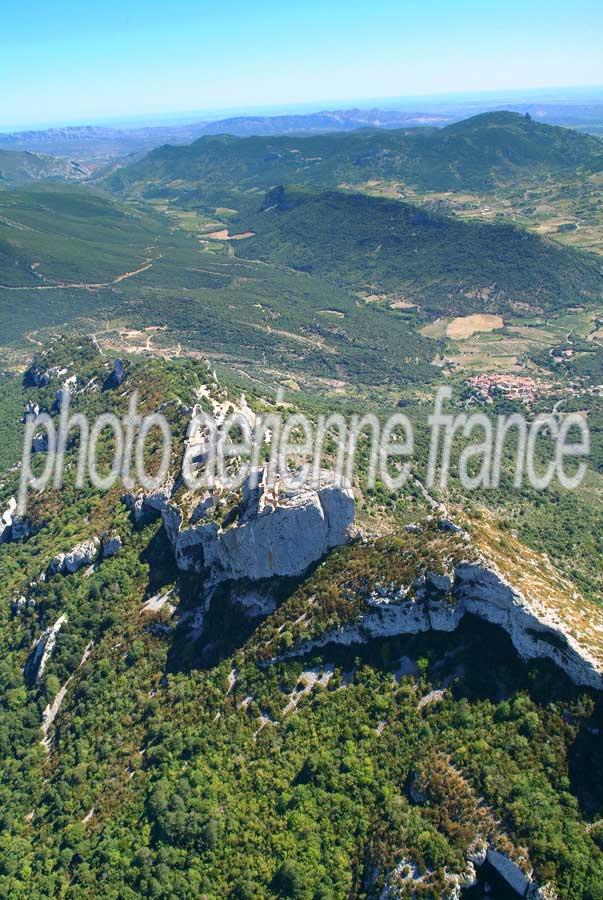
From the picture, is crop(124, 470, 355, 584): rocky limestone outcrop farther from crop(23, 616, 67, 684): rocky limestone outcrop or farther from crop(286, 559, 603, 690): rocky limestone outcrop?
crop(23, 616, 67, 684): rocky limestone outcrop

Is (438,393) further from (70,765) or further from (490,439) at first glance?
(70,765)

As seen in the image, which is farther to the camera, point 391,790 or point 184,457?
point 184,457

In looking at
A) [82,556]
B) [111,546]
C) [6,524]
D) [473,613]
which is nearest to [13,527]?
[6,524]

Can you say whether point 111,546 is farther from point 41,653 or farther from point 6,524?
point 6,524

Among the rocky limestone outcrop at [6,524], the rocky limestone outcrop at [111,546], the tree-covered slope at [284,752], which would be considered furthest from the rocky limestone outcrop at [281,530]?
the rocky limestone outcrop at [6,524]

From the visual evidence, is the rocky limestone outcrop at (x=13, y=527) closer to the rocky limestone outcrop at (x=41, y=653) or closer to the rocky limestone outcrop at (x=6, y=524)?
the rocky limestone outcrop at (x=6, y=524)

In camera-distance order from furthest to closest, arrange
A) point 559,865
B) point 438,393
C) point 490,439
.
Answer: point 438,393 < point 490,439 < point 559,865

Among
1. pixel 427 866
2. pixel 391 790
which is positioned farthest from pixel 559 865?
pixel 391 790
